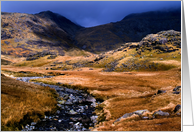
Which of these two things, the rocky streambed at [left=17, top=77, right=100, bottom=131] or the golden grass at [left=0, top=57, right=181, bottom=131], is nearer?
the golden grass at [left=0, top=57, right=181, bottom=131]

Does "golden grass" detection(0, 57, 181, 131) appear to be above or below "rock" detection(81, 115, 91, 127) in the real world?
above

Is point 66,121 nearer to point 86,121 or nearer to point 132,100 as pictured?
point 86,121

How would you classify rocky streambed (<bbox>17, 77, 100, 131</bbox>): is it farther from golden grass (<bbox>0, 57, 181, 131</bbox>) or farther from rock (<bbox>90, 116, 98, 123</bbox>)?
golden grass (<bbox>0, 57, 181, 131</bbox>)

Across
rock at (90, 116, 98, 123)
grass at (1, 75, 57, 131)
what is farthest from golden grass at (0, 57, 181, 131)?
grass at (1, 75, 57, 131)

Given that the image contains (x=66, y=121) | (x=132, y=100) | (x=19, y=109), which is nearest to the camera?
(x=19, y=109)

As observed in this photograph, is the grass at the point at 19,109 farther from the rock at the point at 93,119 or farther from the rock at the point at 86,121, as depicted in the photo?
the rock at the point at 93,119

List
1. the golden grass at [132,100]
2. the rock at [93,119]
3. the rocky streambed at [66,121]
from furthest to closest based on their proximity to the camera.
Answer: the rock at [93,119], the rocky streambed at [66,121], the golden grass at [132,100]

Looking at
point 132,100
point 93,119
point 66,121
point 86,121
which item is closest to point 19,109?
point 66,121

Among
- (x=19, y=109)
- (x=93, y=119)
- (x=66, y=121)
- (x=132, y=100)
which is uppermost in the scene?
(x=132, y=100)

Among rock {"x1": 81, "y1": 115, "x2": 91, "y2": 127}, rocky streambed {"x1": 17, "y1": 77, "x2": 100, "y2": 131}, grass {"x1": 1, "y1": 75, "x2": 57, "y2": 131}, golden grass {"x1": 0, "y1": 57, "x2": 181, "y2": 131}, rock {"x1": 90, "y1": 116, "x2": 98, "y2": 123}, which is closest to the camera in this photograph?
golden grass {"x1": 0, "y1": 57, "x2": 181, "y2": 131}

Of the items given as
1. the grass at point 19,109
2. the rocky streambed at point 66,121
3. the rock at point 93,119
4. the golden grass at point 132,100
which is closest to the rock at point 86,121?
the rocky streambed at point 66,121

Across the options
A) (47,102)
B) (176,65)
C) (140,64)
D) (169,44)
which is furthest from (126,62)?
(47,102)

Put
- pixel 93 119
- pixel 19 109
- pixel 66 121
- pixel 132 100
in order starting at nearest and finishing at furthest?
pixel 19 109 → pixel 66 121 → pixel 93 119 → pixel 132 100

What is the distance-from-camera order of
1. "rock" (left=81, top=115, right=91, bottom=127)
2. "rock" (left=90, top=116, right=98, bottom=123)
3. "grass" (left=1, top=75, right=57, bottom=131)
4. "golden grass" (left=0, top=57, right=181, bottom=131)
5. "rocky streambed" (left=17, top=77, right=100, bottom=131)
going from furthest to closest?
"rock" (left=90, top=116, right=98, bottom=123) → "rock" (left=81, top=115, right=91, bottom=127) → "rocky streambed" (left=17, top=77, right=100, bottom=131) → "grass" (left=1, top=75, right=57, bottom=131) → "golden grass" (left=0, top=57, right=181, bottom=131)
